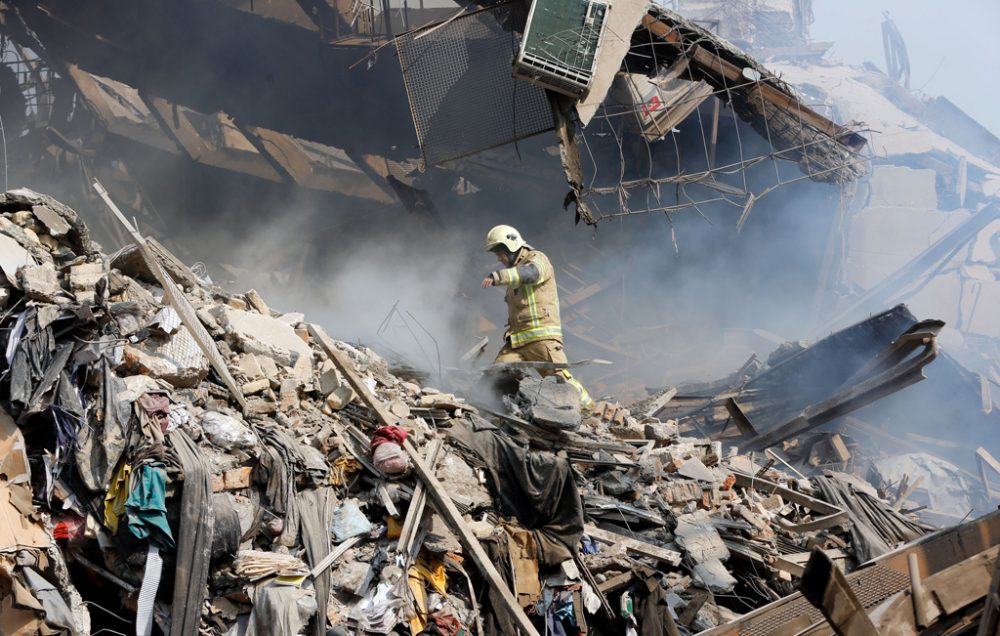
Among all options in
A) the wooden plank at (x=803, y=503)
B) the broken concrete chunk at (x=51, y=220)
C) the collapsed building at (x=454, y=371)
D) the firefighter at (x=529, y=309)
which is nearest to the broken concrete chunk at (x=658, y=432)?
the collapsed building at (x=454, y=371)

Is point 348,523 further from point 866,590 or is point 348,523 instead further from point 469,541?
point 866,590

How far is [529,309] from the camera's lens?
25.0 feet

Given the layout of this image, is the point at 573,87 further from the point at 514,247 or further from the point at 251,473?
the point at 251,473

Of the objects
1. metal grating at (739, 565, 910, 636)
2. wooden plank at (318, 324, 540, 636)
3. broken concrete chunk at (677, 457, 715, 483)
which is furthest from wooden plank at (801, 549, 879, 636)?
broken concrete chunk at (677, 457, 715, 483)

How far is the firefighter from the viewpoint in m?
7.55

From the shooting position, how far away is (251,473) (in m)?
4.75

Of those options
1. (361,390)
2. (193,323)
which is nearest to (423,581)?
(361,390)

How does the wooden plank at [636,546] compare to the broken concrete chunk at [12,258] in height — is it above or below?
below

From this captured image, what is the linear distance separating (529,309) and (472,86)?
3.20 metres

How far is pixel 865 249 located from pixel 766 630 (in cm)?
1747

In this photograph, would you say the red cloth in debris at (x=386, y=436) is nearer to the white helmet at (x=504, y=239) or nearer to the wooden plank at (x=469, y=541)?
the wooden plank at (x=469, y=541)

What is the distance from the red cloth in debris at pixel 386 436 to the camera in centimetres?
527

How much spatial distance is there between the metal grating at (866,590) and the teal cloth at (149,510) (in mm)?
3003

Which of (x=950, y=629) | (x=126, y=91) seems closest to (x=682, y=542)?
(x=950, y=629)
